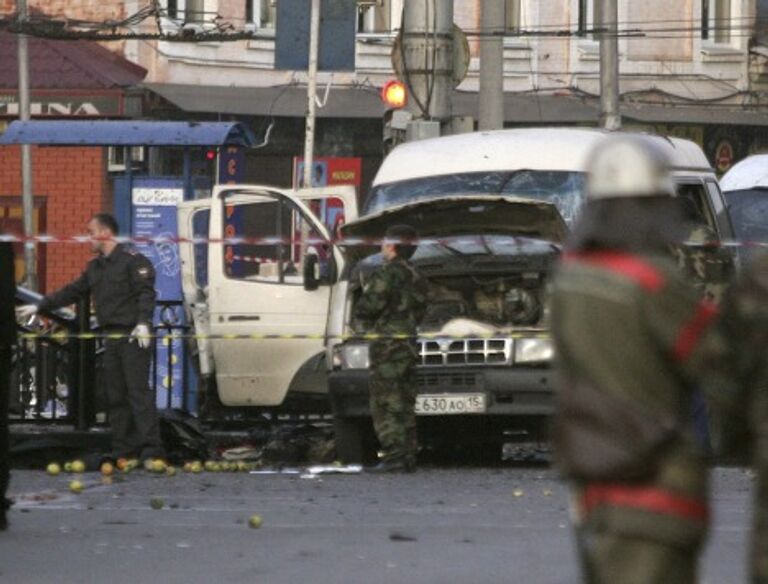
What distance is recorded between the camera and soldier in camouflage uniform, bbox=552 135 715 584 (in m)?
5.57

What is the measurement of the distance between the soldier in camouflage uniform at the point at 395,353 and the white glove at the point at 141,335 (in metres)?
1.63

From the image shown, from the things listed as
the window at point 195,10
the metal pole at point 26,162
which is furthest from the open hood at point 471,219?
the window at point 195,10

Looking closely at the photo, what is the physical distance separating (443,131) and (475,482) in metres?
8.47

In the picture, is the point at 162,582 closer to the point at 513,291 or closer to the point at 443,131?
the point at 513,291

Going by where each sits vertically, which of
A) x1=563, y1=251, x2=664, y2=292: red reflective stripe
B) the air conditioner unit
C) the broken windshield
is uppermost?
x1=563, y1=251, x2=664, y2=292: red reflective stripe

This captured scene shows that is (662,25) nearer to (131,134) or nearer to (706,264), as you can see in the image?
(131,134)

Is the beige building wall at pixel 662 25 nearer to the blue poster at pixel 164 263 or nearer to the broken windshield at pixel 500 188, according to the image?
the blue poster at pixel 164 263

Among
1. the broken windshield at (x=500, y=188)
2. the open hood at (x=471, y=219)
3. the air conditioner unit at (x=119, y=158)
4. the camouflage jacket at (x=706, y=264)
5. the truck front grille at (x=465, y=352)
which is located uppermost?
the broken windshield at (x=500, y=188)

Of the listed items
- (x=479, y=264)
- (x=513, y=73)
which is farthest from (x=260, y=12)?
(x=479, y=264)

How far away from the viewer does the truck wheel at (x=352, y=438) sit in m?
17.0

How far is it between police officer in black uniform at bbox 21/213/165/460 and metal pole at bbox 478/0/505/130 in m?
12.0

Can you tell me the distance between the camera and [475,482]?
15383mm

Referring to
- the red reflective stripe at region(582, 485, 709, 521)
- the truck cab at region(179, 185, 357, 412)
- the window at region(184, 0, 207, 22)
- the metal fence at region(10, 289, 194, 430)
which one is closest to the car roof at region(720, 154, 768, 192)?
the truck cab at region(179, 185, 357, 412)

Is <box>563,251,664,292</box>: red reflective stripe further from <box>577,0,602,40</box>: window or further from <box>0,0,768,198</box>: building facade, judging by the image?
<box>577,0,602,40</box>: window
